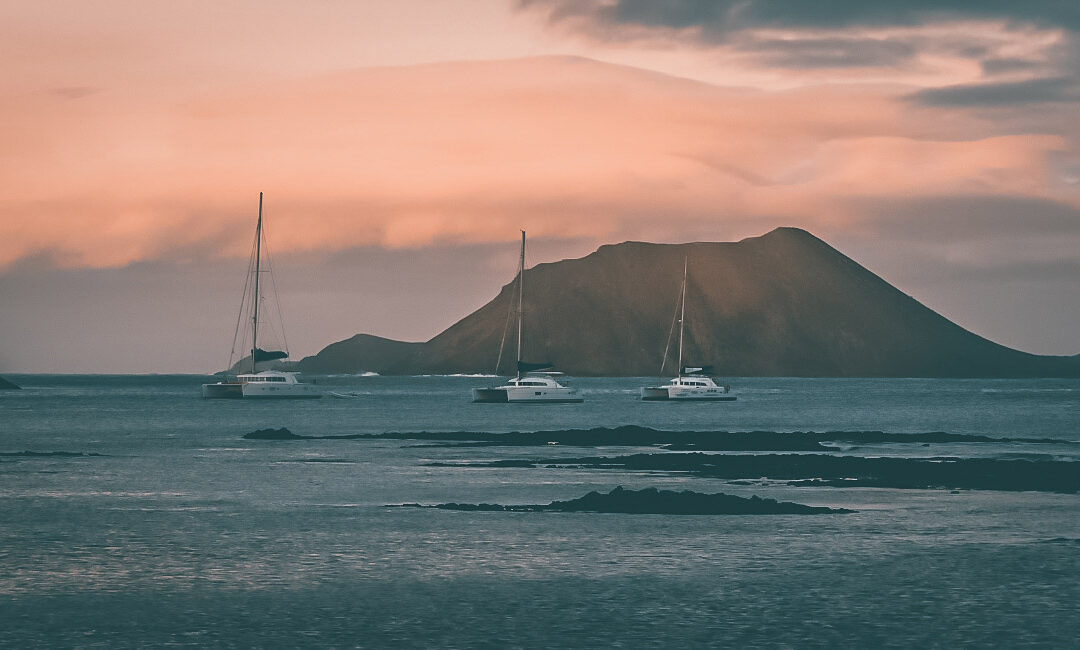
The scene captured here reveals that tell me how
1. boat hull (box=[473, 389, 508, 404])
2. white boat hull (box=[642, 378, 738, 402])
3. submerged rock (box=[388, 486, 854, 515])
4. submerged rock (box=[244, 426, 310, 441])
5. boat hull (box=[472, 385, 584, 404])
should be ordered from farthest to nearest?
1. white boat hull (box=[642, 378, 738, 402])
2. boat hull (box=[473, 389, 508, 404])
3. boat hull (box=[472, 385, 584, 404])
4. submerged rock (box=[244, 426, 310, 441])
5. submerged rock (box=[388, 486, 854, 515])

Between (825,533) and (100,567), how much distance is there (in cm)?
1757

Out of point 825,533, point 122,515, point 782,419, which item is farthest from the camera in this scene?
point 782,419

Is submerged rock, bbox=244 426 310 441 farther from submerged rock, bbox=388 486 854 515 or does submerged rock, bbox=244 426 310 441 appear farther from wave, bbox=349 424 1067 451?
submerged rock, bbox=388 486 854 515

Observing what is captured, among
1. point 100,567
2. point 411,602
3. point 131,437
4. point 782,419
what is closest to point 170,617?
point 411,602

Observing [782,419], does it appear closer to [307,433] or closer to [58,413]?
[307,433]

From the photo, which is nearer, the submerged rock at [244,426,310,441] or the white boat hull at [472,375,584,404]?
the submerged rock at [244,426,310,441]

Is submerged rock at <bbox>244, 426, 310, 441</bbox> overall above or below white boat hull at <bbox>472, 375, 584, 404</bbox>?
below

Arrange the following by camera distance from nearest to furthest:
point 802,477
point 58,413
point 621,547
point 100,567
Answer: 1. point 100,567
2. point 621,547
3. point 802,477
4. point 58,413

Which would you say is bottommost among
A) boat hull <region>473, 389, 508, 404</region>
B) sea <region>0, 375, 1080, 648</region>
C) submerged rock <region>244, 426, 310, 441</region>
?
sea <region>0, 375, 1080, 648</region>

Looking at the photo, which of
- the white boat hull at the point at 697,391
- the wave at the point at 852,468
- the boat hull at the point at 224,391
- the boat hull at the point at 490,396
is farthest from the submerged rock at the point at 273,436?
the white boat hull at the point at 697,391

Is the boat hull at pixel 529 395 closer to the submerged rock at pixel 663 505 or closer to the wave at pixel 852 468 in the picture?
the wave at pixel 852 468

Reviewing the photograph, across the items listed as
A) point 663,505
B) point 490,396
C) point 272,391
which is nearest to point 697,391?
point 490,396

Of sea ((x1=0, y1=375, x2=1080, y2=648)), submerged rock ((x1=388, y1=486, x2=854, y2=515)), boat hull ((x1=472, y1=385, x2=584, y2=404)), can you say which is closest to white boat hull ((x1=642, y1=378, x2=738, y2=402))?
boat hull ((x1=472, y1=385, x2=584, y2=404))

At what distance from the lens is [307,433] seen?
9750cm
